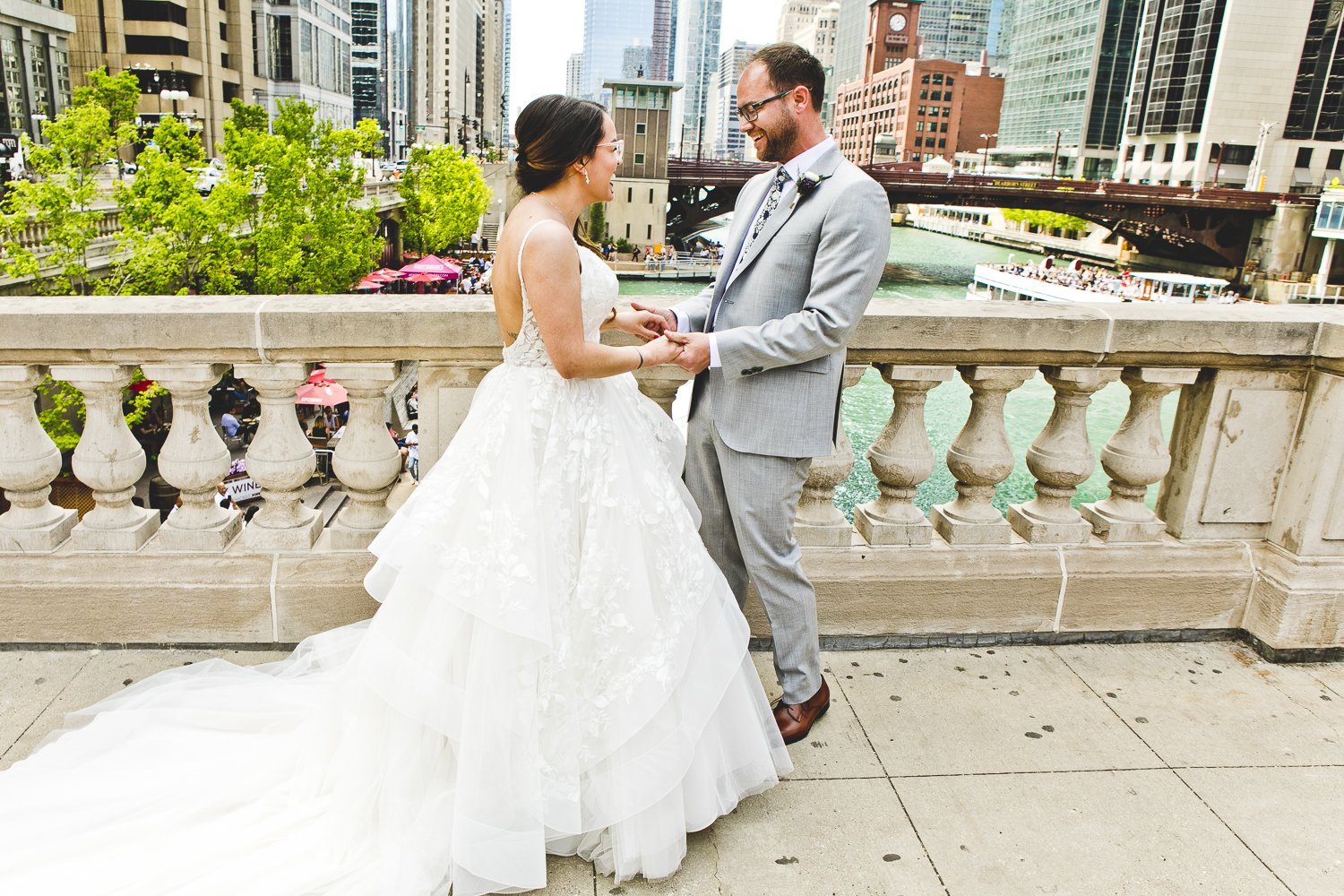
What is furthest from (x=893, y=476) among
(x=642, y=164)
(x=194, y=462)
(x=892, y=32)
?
(x=892, y=32)

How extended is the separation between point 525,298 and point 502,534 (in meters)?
0.62

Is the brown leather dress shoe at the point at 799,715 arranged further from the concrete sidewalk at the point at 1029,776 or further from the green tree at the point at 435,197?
the green tree at the point at 435,197

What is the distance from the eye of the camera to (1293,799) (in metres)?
2.83

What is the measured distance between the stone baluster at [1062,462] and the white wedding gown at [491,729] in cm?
161

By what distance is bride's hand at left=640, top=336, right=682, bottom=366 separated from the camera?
2688 mm

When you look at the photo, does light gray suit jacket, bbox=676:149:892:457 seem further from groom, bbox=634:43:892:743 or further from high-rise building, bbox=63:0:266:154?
high-rise building, bbox=63:0:266:154

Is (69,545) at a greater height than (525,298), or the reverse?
(525,298)

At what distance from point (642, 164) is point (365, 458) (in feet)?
231

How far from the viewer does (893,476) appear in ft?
11.7

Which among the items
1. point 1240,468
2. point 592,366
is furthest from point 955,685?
point 592,366

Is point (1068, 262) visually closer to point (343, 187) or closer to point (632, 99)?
point (632, 99)

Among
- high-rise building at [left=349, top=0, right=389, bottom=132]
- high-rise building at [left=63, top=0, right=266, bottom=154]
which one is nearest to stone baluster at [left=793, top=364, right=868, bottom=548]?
high-rise building at [left=63, top=0, right=266, bottom=154]

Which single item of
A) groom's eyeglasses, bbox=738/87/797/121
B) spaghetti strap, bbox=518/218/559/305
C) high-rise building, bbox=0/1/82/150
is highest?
high-rise building, bbox=0/1/82/150

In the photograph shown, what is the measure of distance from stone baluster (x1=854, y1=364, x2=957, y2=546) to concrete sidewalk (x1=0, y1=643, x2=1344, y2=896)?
1.53 ft
